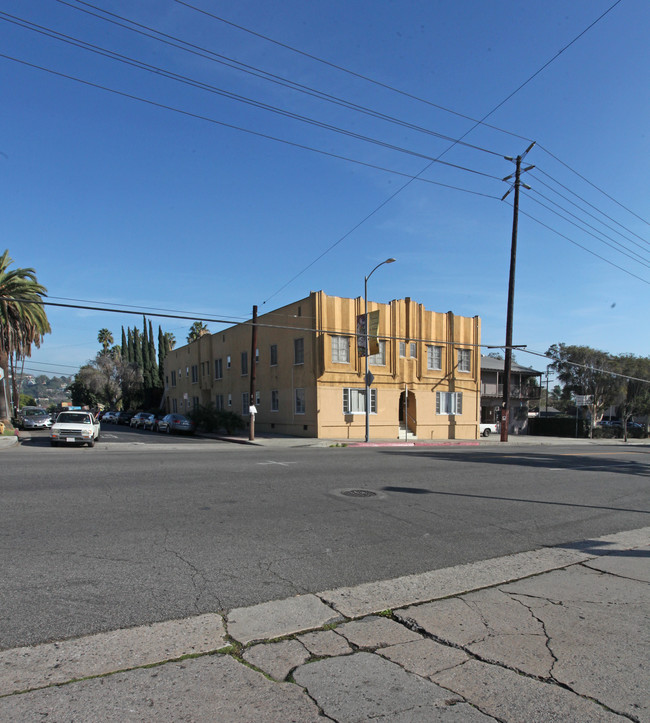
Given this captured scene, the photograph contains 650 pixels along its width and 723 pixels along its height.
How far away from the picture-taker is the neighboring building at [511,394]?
52250 mm

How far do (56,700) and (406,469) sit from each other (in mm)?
12404

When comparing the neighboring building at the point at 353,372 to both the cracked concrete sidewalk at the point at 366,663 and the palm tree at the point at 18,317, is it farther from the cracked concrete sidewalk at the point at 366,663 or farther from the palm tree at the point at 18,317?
the cracked concrete sidewalk at the point at 366,663

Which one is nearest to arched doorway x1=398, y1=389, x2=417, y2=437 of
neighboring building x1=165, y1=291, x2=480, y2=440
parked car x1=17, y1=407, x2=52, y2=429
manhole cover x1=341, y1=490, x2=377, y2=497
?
neighboring building x1=165, y1=291, x2=480, y2=440

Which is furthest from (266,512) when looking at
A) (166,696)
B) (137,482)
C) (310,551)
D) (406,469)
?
(406,469)

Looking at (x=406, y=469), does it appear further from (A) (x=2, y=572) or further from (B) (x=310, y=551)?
(A) (x=2, y=572)

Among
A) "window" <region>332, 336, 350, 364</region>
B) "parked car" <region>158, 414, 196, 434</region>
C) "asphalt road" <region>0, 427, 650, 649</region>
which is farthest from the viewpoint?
"parked car" <region>158, 414, 196, 434</region>

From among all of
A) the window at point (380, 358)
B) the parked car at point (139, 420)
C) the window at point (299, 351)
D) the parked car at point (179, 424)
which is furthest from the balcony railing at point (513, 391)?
the parked car at point (139, 420)

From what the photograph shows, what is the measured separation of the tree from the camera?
49.2 m

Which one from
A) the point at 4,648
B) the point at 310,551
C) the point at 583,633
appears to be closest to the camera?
the point at 4,648

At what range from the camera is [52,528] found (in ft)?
23.9

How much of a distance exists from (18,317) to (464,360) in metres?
29.9

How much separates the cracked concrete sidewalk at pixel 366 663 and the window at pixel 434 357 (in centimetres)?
2944

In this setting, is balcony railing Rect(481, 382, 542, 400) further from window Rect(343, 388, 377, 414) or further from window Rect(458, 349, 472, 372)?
window Rect(343, 388, 377, 414)

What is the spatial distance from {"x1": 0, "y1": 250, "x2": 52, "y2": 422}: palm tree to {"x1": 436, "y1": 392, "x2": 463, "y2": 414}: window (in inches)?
1026
